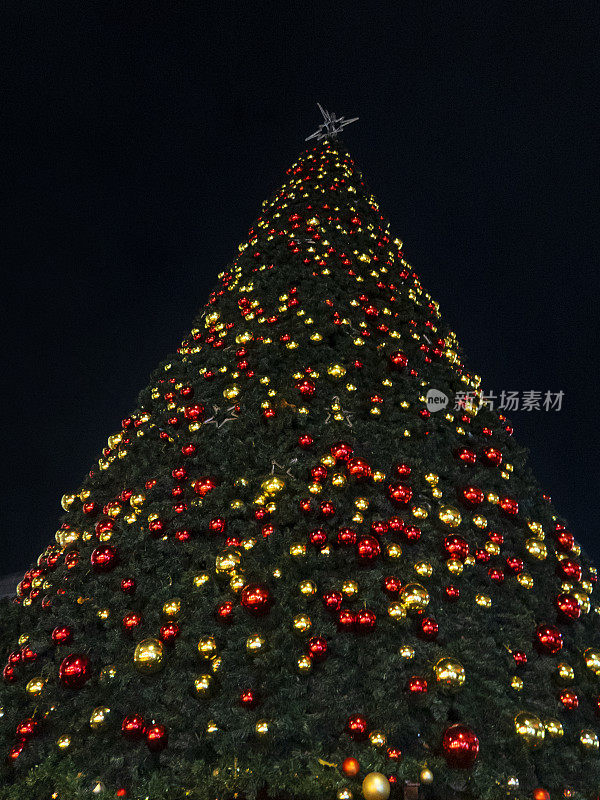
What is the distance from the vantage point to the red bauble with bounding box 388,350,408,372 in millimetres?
2652

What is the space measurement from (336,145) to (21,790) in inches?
200

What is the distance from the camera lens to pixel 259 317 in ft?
9.39

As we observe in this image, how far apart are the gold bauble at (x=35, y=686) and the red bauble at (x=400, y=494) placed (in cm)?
168

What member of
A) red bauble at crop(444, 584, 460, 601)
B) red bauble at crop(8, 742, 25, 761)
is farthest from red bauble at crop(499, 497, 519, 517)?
red bauble at crop(8, 742, 25, 761)

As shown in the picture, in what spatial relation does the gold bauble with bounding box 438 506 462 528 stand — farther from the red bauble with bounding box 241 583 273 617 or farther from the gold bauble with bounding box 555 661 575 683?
the red bauble with bounding box 241 583 273 617

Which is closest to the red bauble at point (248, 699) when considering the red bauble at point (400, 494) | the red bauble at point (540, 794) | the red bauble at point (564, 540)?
the red bauble at point (540, 794)

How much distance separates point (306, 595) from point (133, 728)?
0.73 meters

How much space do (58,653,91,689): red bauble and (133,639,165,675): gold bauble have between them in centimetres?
25

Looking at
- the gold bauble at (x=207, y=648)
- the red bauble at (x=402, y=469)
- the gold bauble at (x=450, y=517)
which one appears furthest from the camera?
the red bauble at (x=402, y=469)

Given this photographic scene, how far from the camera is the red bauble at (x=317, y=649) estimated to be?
1.53m

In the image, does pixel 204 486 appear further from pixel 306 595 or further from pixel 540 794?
pixel 540 794

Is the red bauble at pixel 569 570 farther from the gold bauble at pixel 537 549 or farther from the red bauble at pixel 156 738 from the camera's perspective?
the red bauble at pixel 156 738

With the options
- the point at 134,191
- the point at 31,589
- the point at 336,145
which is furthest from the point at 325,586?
the point at 134,191

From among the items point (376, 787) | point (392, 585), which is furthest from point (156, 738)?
point (392, 585)
